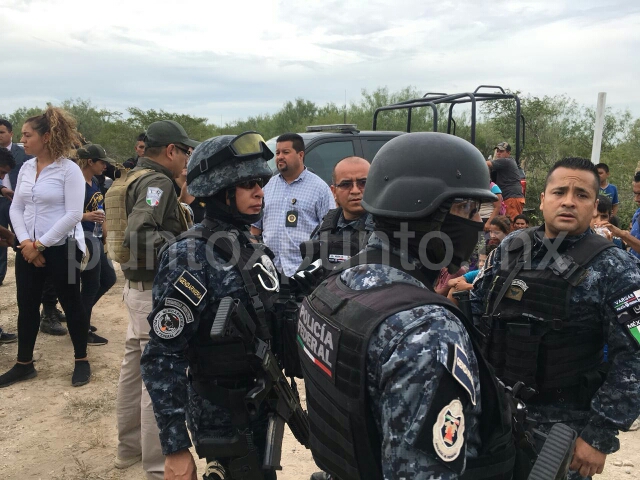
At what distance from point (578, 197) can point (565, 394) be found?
867mm

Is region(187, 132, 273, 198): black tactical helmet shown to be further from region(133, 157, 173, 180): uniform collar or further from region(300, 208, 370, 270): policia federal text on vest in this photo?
→ region(133, 157, 173, 180): uniform collar

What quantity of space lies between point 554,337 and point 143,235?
2.24 meters

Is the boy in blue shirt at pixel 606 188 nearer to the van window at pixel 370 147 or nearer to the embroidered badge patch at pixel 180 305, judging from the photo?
the van window at pixel 370 147

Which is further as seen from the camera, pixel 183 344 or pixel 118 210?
pixel 118 210

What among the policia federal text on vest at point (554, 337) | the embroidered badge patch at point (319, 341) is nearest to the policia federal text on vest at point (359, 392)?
the embroidered badge patch at point (319, 341)

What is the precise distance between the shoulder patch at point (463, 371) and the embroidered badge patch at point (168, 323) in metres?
1.22

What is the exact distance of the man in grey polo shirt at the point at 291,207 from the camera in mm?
4562

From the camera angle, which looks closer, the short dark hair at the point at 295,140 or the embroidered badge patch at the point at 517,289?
the embroidered badge patch at the point at 517,289

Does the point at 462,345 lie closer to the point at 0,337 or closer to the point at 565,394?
the point at 565,394

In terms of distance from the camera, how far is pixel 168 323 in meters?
2.08

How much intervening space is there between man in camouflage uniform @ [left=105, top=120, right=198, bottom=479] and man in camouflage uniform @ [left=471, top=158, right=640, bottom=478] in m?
1.91

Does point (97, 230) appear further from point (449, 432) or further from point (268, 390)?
point (449, 432)

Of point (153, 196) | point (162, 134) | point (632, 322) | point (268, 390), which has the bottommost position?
point (268, 390)

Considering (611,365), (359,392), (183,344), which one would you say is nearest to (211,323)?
(183,344)
